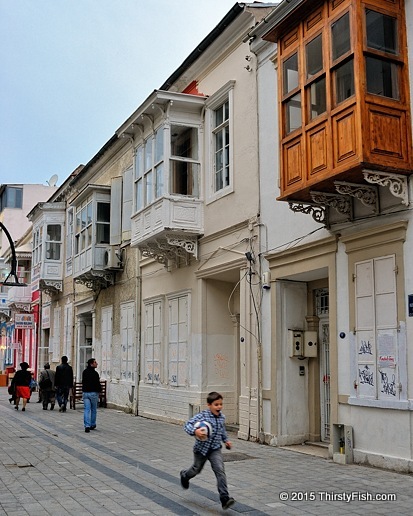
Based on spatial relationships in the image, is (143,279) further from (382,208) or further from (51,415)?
(382,208)

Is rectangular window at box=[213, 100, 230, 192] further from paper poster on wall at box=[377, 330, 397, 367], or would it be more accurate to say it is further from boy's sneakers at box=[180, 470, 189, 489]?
boy's sneakers at box=[180, 470, 189, 489]

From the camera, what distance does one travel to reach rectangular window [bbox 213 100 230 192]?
15.2 m

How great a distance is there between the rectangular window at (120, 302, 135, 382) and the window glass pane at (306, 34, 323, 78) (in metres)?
11.0

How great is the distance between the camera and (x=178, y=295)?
17.0 metres

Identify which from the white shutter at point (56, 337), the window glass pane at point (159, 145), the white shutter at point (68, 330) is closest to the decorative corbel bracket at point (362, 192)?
the window glass pane at point (159, 145)

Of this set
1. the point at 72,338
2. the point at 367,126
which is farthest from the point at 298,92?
the point at 72,338

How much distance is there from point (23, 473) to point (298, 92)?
23.8ft

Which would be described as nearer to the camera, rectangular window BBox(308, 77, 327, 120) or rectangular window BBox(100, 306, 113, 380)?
rectangular window BBox(308, 77, 327, 120)

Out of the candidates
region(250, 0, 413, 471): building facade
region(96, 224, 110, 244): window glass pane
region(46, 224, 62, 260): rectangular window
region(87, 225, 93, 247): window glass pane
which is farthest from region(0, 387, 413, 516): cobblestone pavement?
region(46, 224, 62, 260): rectangular window

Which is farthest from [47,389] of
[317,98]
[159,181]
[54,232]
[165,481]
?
[317,98]

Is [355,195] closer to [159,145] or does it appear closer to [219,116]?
[219,116]

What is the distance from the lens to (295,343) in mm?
12664

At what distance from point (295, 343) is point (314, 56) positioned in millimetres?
5159

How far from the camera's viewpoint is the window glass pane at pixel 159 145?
1642cm
